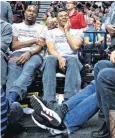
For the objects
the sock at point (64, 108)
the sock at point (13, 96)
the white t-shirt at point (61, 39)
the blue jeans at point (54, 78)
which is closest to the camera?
the sock at point (64, 108)

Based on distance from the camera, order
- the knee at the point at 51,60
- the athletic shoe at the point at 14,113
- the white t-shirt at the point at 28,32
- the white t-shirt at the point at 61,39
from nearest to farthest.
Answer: the athletic shoe at the point at 14,113, the knee at the point at 51,60, the white t-shirt at the point at 61,39, the white t-shirt at the point at 28,32

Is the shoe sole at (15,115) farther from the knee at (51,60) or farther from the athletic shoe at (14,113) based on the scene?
the knee at (51,60)

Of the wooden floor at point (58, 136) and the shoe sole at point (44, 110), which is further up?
the shoe sole at point (44, 110)

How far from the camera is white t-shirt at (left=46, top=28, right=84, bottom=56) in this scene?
4.16 m

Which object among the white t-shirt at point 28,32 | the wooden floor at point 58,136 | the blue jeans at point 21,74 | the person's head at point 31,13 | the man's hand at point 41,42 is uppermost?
the person's head at point 31,13

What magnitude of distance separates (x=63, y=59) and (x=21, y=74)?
0.45m

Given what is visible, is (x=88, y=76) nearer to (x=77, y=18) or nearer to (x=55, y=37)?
(x=55, y=37)

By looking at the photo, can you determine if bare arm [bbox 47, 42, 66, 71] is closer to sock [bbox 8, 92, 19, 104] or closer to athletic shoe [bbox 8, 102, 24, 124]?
sock [bbox 8, 92, 19, 104]

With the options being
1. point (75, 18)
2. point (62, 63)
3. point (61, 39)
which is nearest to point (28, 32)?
point (61, 39)

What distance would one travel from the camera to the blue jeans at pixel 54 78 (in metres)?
3.56

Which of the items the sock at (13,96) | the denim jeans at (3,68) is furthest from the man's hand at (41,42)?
the sock at (13,96)

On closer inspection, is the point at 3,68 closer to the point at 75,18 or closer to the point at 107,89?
the point at 107,89

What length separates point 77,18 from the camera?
5844 mm

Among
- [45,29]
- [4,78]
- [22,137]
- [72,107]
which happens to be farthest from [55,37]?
[22,137]
